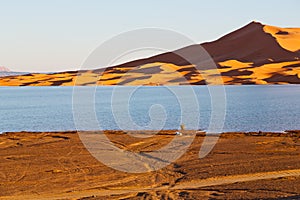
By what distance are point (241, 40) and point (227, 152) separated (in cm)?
15584

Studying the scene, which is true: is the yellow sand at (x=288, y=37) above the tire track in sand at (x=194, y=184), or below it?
above

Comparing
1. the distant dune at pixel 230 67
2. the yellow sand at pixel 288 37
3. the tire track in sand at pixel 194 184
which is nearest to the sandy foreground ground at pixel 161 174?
the tire track in sand at pixel 194 184

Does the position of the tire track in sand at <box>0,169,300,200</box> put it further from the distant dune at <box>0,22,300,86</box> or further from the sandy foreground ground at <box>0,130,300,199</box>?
the distant dune at <box>0,22,300,86</box>

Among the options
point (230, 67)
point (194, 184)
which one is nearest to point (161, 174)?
point (194, 184)

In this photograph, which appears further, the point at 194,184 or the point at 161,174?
the point at 161,174

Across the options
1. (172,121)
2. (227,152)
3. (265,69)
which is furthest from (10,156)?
(265,69)

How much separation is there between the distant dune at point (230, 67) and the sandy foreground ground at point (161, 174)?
93792 millimetres

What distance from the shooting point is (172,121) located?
3772 centimetres

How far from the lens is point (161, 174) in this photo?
15.8 meters

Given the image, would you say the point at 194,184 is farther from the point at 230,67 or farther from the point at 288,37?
the point at 288,37

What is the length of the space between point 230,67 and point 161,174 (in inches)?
4764

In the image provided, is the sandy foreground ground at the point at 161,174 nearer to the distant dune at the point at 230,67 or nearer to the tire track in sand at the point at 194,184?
the tire track in sand at the point at 194,184

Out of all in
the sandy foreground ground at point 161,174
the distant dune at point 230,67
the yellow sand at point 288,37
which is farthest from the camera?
the yellow sand at point 288,37

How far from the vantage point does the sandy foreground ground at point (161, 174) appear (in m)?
13.4
